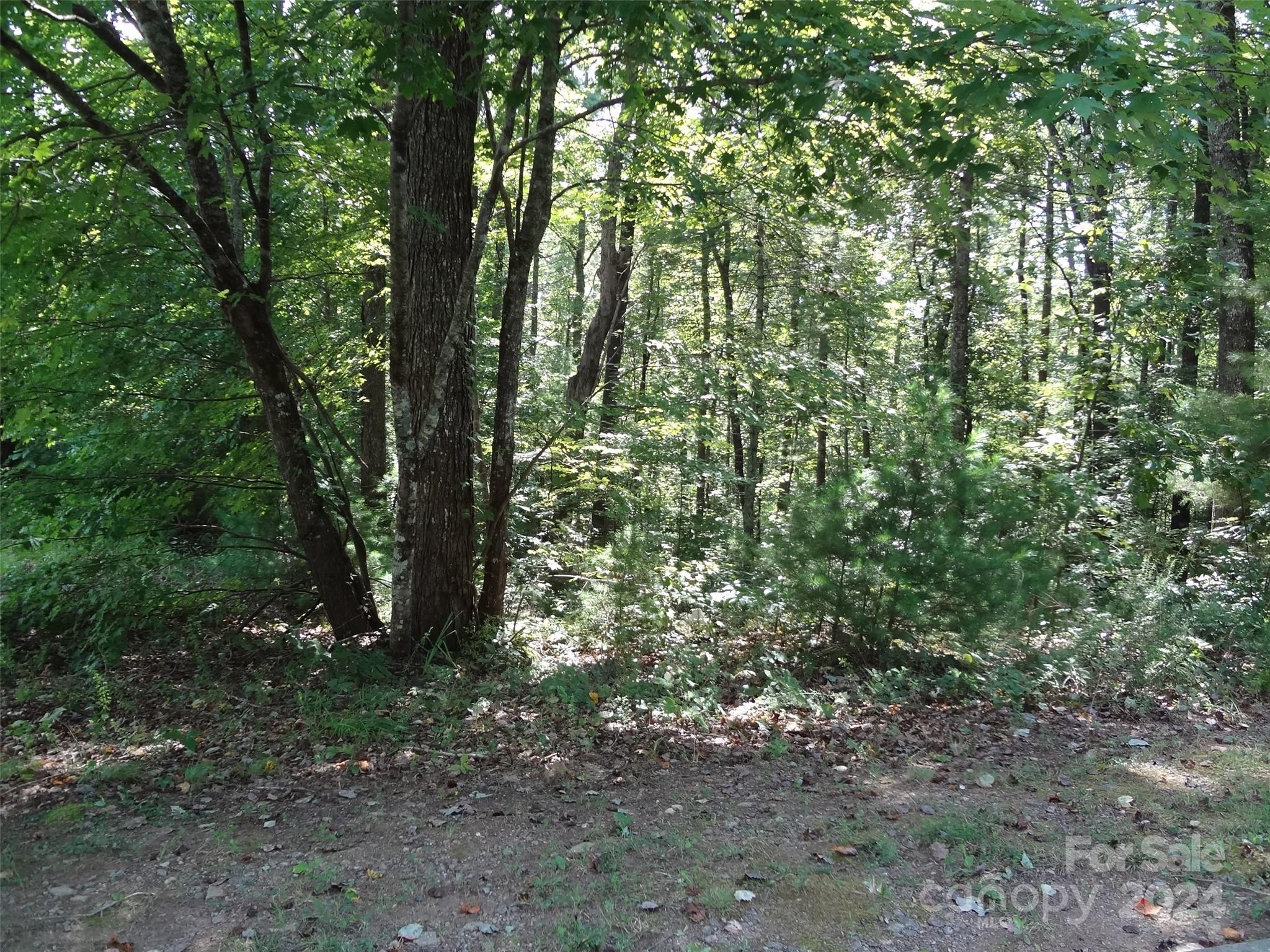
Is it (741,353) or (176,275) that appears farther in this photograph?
(741,353)

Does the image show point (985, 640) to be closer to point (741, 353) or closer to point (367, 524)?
point (741, 353)

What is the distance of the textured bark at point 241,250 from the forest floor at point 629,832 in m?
1.53

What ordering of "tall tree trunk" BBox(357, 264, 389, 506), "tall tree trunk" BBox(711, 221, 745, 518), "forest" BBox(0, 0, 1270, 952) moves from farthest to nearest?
A: "tall tree trunk" BBox(711, 221, 745, 518) < "tall tree trunk" BBox(357, 264, 389, 506) < "forest" BBox(0, 0, 1270, 952)

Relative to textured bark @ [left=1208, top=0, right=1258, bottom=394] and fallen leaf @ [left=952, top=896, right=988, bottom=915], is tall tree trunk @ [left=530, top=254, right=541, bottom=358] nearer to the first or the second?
textured bark @ [left=1208, top=0, right=1258, bottom=394]

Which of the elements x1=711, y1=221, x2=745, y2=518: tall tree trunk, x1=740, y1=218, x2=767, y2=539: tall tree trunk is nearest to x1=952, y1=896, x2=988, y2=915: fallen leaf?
x1=740, y1=218, x2=767, y2=539: tall tree trunk

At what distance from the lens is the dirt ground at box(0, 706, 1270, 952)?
3209 mm

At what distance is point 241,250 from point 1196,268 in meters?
10.8

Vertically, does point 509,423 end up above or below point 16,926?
above

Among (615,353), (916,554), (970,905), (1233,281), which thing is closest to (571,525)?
(615,353)

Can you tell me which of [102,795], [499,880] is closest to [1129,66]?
[499,880]

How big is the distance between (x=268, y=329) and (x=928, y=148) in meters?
5.40

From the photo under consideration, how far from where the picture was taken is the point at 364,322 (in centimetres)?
891

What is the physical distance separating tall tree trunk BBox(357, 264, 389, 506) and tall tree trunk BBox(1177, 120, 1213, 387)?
8694 mm

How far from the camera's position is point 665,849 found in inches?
156
